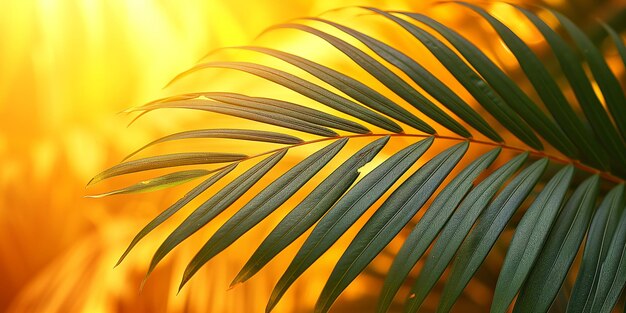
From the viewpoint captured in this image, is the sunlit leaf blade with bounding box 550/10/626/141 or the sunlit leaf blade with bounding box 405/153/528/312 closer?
the sunlit leaf blade with bounding box 405/153/528/312

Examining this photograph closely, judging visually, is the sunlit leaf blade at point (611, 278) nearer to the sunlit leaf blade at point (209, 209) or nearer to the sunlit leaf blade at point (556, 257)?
the sunlit leaf blade at point (556, 257)

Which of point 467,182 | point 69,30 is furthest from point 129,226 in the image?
point 467,182

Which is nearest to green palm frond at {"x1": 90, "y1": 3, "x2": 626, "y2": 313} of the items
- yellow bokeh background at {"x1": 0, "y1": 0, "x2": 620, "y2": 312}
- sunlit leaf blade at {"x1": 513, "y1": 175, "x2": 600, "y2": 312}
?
sunlit leaf blade at {"x1": 513, "y1": 175, "x2": 600, "y2": 312}

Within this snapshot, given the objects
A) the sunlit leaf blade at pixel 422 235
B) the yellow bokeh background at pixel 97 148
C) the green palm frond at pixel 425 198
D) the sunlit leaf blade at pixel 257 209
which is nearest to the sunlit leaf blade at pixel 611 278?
the green palm frond at pixel 425 198

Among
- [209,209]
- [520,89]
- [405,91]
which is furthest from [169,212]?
[520,89]

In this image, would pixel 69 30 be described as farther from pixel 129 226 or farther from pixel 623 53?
pixel 623 53

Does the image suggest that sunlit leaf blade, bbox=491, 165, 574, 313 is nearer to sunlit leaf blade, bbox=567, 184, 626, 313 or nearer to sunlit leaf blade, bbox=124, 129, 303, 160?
sunlit leaf blade, bbox=567, 184, 626, 313

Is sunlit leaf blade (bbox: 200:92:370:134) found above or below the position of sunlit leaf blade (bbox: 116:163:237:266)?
above
